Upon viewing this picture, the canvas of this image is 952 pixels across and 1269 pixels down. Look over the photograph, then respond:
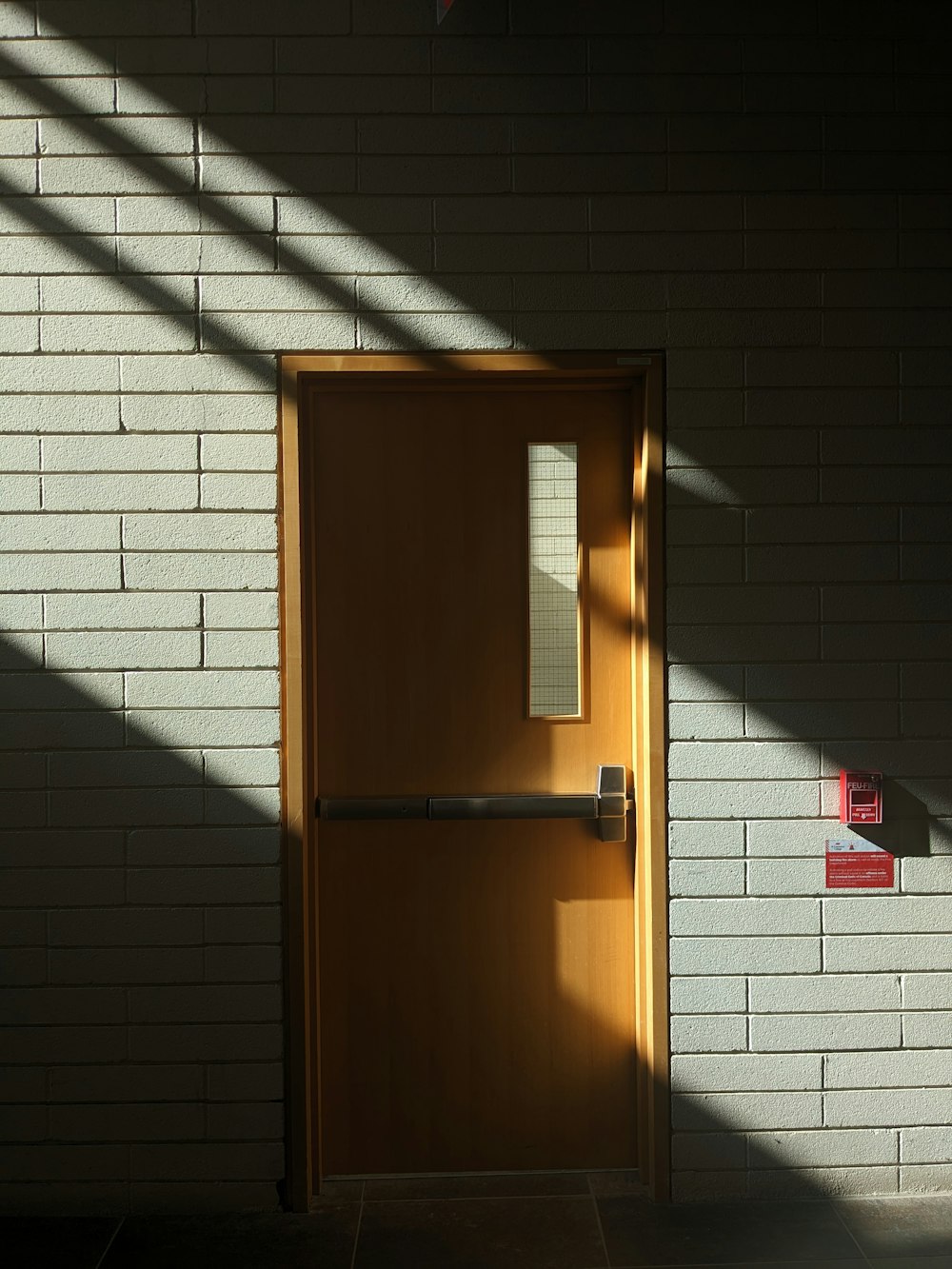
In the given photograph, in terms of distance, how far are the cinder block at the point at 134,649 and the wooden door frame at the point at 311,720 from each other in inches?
10.1

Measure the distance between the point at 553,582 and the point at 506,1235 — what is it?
1.66 m

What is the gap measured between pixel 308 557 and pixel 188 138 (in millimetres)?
1103

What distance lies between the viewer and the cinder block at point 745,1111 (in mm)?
2777

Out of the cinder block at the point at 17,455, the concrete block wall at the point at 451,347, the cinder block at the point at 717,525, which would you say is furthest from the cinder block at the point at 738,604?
the cinder block at the point at 17,455

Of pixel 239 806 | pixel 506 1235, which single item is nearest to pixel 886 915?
pixel 506 1235

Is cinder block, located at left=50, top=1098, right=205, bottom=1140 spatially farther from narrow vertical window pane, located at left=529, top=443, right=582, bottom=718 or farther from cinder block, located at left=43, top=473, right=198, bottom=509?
cinder block, located at left=43, top=473, right=198, bottom=509

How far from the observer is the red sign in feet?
9.13

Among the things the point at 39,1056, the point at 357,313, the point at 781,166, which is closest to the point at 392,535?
the point at 357,313

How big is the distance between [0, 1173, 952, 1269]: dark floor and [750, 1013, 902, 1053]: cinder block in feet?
1.31

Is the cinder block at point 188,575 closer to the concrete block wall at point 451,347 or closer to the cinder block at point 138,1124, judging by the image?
the concrete block wall at point 451,347

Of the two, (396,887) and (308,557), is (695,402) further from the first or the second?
(396,887)

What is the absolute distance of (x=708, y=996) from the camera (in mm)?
2779

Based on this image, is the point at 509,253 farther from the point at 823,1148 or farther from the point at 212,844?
the point at 823,1148

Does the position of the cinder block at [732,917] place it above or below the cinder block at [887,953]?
above
